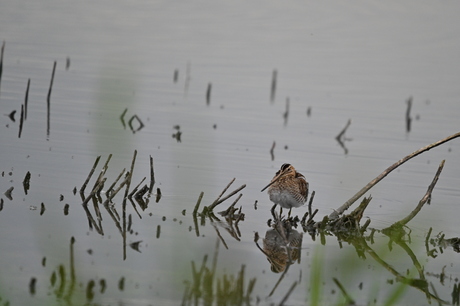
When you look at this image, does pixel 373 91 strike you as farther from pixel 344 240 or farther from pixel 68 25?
pixel 344 240

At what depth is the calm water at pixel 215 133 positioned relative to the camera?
7.37 metres

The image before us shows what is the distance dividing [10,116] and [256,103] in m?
5.36

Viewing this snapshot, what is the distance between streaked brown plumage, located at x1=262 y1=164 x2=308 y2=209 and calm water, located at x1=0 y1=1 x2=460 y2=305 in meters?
0.44

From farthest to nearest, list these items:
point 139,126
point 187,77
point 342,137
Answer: point 187,77 < point 342,137 < point 139,126

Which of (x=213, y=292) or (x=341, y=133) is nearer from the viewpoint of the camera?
(x=213, y=292)

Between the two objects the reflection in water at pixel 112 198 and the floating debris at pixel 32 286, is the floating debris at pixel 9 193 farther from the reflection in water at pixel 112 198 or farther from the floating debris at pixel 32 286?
the floating debris at pixel 32 286

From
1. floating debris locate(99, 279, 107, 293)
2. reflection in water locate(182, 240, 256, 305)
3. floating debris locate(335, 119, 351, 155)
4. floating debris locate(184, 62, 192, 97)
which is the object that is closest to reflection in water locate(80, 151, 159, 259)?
floating debris locate(99, 279, 107, 293)

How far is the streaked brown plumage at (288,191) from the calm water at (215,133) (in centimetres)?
44

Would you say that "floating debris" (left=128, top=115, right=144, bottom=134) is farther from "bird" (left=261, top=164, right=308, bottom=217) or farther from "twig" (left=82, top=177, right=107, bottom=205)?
"twig" (left=82, top=177, right=107, bottom=205)

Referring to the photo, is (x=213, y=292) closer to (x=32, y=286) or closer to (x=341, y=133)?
(x=32, y=286)

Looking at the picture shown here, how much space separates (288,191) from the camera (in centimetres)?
1002

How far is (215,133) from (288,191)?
204 inches

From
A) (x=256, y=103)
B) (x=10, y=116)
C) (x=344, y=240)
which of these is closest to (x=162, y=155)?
(x=10, y=116)

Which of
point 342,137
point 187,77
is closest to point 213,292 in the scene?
point 342,137
